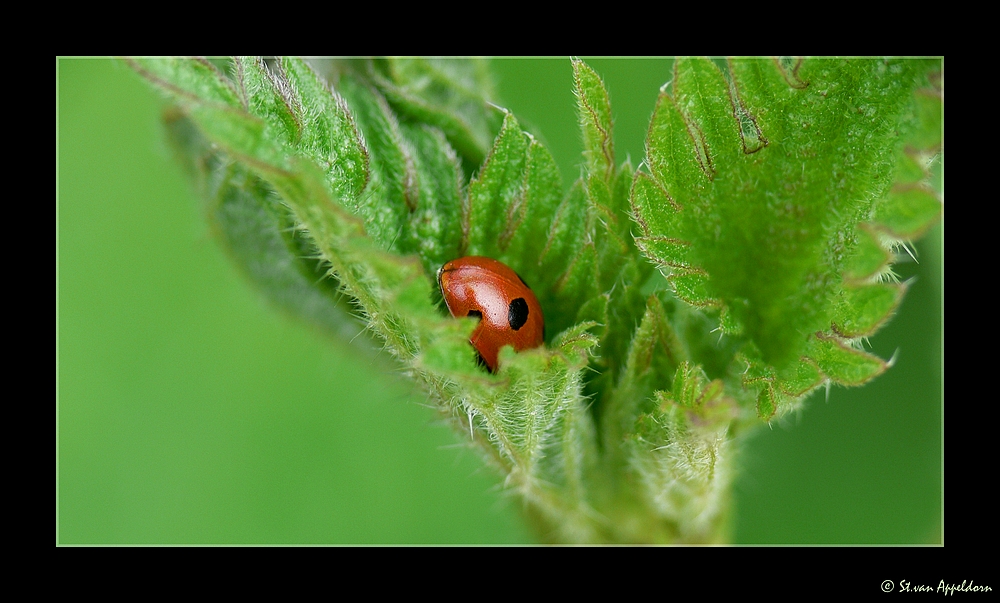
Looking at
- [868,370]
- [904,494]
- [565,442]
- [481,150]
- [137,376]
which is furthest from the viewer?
[137,376]

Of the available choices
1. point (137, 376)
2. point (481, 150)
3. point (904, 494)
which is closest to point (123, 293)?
point (137, 376)

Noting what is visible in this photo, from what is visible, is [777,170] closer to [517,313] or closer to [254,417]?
[517,313]

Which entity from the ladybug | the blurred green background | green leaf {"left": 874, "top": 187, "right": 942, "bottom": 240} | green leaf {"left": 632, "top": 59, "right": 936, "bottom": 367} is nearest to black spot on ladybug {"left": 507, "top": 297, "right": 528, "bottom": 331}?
the ladybug

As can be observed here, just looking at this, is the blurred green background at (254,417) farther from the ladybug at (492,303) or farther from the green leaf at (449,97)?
the ladybug at (492,303)

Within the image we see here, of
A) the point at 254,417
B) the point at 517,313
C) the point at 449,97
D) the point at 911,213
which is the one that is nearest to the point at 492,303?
the point at 517,313

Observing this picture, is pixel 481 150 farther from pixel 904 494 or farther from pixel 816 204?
pixel 904 494

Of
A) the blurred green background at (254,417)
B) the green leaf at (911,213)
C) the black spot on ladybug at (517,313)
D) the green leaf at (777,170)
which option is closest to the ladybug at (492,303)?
the black spot on ladybug at (517,313)

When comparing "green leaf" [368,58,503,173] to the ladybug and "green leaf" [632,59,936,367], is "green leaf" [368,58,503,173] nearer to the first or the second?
the ladybug
